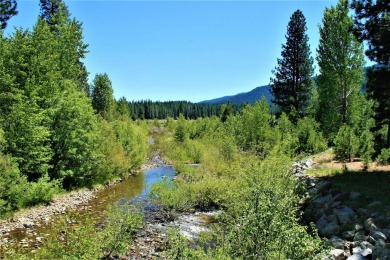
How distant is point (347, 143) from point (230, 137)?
10.7 meters

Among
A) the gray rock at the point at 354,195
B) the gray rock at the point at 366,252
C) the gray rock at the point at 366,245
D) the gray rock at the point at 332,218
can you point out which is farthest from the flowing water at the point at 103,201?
the gray rock at the point at 354,195

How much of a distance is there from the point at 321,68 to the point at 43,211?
28.1 m

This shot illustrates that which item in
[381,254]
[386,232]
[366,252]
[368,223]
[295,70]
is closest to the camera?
[381,254]

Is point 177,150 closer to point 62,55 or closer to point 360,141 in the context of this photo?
point 62,55

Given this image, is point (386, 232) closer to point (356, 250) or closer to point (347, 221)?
point (356, 250)

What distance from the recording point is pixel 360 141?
70.5 feet

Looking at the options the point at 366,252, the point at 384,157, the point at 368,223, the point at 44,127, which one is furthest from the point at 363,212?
the point at 44,127

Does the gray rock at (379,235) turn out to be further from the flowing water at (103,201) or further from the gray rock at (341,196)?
the flowing water at (103,201)

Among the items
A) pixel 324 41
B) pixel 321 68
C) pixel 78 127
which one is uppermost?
pixel 324 41

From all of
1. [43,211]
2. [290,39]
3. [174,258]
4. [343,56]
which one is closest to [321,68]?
[343,56]

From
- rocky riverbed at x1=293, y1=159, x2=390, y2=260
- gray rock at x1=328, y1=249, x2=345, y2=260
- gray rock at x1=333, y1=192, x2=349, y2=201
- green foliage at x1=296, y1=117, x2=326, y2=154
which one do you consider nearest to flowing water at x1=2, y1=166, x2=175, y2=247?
gray rock at x1=328, y1=249, x2=345, y2=260

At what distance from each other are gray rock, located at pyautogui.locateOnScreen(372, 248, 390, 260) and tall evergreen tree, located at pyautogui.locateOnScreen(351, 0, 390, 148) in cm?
884

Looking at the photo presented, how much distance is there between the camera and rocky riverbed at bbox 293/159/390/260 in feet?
36.2

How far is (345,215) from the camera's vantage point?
14.2m
